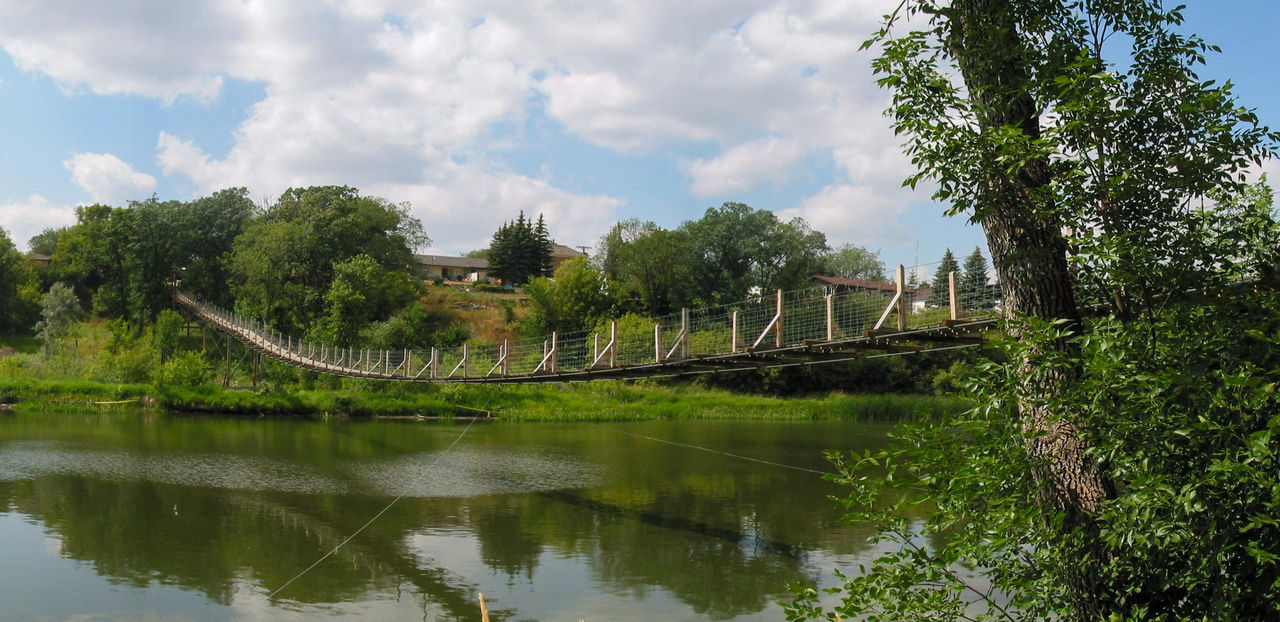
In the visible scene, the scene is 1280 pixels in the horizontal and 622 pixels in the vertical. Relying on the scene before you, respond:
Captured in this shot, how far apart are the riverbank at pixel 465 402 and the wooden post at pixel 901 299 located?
16.1 metres

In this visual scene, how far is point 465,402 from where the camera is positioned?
1035 inches

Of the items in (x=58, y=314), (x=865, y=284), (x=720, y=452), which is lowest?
(x=720, y=452)

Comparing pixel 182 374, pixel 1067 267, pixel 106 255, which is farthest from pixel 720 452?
pixel 106 255

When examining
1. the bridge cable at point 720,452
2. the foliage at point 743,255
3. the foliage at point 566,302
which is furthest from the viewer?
the foliage at point 743,255

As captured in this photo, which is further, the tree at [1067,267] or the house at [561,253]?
the house at [561,253]

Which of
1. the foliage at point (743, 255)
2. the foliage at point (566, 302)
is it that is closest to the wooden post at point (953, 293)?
the foliage at point (566, 302)

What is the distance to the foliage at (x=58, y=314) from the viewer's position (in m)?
33.4

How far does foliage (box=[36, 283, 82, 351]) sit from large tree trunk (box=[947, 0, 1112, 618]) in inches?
1448

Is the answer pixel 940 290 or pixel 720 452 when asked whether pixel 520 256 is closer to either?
pixel 720 452

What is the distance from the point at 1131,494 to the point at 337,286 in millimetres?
32907

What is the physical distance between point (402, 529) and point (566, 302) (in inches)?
1091

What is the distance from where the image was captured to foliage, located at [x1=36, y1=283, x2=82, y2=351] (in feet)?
109

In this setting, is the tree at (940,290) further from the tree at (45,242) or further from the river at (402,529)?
the tree at (45,242)

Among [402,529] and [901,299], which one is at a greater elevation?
[901,299]
